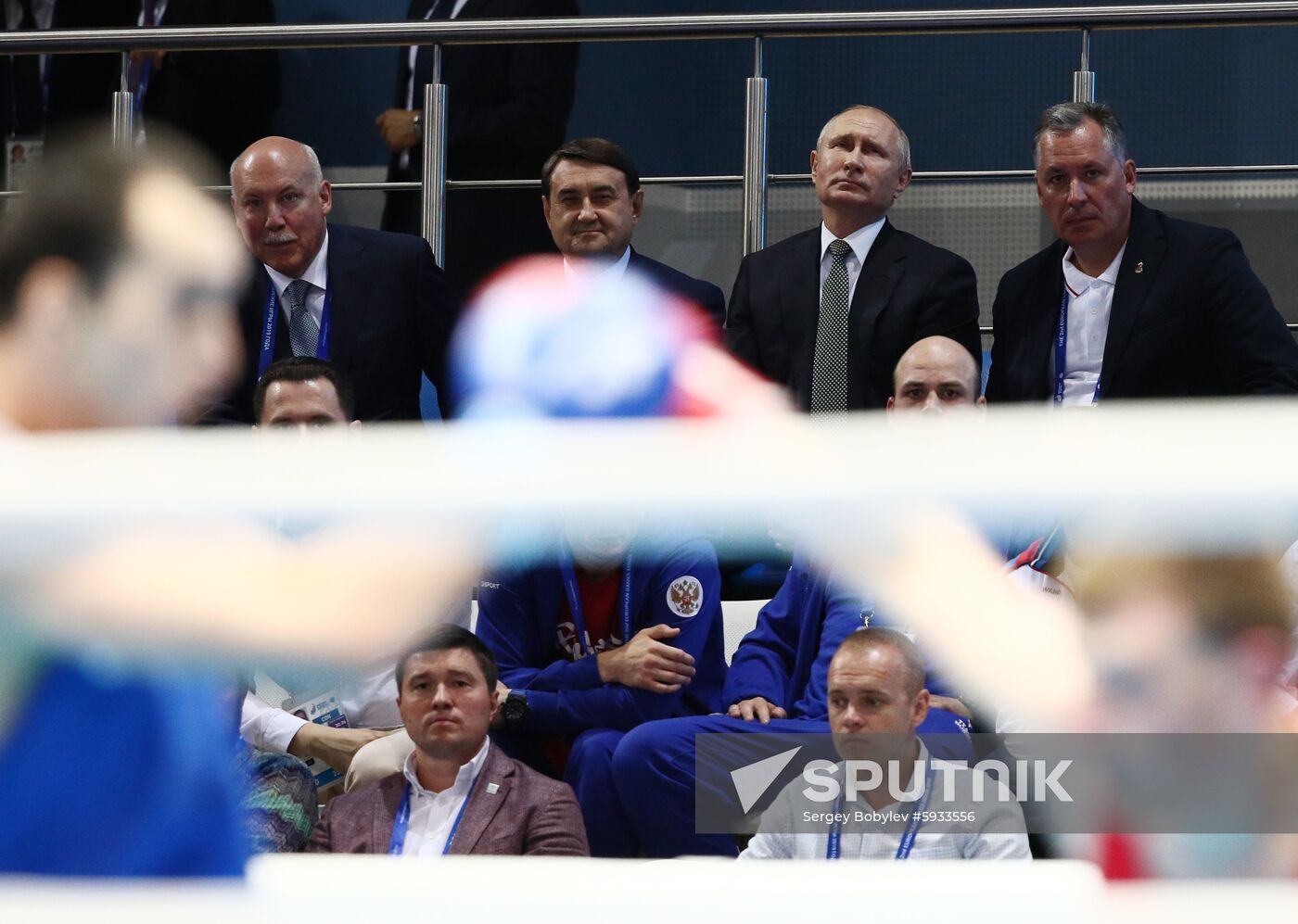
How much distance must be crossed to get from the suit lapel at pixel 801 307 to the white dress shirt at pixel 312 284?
1.09 metres

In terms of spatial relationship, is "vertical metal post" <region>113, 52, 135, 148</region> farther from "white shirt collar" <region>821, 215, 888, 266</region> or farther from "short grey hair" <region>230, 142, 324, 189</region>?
"white shirt collar" <region>821, 215, 888, 266</region>

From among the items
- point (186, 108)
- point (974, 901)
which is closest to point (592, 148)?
point (186, 108)

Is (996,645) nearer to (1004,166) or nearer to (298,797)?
(298,797)

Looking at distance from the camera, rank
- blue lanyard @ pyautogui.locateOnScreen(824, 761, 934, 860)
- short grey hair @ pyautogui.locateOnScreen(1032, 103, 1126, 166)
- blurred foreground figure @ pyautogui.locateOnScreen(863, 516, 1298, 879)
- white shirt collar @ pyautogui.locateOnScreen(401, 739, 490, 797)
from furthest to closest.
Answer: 1. short grey hair @ pyautogui.locateOnScreen(1032, 103, 1126, 166)
2. white shirt collar @ pyautogui.locateOnScreen(401, 739, 490, 797)
3. blue lanyard @ pyautogui.locateOnScreen(824, 761, 934, 860)
4. blurred foreground figure @ pyautogui.locateOnScreen(863, 516, 1298, 879)

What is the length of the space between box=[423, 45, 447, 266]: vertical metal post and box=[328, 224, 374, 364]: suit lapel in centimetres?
33

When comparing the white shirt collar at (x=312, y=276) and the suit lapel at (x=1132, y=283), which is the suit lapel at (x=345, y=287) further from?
Answer: the suit lapel at (x=1132, y=283)

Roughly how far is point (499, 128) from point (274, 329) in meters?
1.00

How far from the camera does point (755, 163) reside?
4117 mm

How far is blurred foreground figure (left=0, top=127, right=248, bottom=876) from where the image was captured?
3.42ft

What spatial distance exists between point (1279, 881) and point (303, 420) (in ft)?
8.94

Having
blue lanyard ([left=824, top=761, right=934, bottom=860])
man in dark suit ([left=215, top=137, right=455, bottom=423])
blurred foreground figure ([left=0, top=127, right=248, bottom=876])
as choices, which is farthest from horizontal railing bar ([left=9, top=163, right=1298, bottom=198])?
blurred foreground figure ([left=0, top=127, right=248, bottom=876])

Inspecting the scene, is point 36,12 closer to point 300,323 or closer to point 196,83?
point 196,83

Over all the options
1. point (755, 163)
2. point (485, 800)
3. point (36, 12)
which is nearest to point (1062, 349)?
point (755, 163)

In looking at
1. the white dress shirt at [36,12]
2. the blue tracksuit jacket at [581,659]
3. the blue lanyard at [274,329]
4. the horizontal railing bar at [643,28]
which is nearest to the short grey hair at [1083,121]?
the horizontal railing bar at [643,28]
